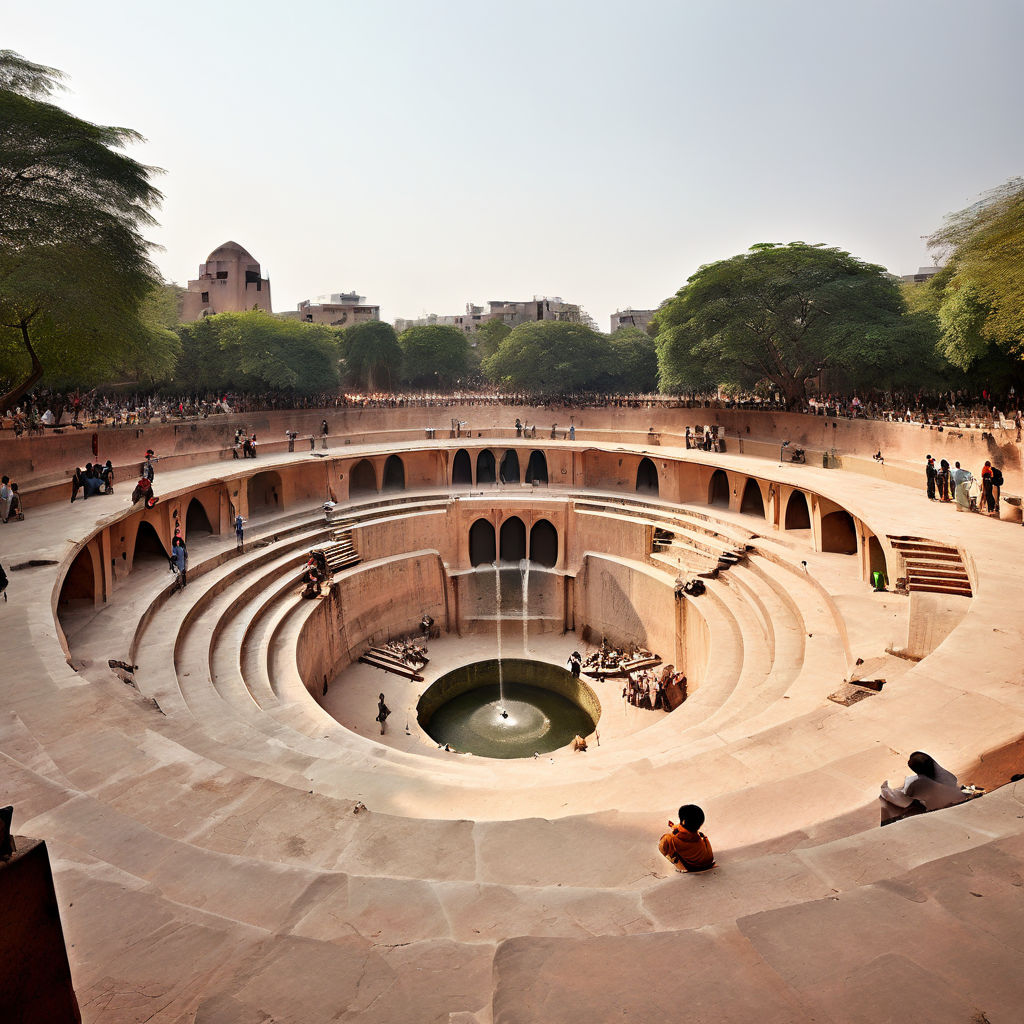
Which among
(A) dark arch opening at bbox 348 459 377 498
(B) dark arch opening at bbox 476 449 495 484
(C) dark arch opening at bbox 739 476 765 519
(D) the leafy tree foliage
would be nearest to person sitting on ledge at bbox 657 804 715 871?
(C) dark arch opening at bbox 739 476 765 519

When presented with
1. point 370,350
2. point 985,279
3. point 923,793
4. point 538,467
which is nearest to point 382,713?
point 923,793

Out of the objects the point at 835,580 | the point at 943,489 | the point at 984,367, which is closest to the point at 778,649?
Result: the point at 835,580

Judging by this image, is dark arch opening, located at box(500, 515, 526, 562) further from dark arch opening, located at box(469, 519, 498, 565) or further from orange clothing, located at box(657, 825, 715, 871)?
orange clothing, located at box(657, 825, 715, 871)

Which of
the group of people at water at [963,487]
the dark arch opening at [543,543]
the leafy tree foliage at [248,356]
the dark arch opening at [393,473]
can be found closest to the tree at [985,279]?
the group of people at water at [963,487]

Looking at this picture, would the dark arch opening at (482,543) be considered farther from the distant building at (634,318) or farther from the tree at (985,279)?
the distant building at (634,318)

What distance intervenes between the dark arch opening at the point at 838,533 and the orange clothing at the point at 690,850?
1547 centimetres

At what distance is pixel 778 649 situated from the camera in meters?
13.7

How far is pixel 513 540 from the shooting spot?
27672 millimetres

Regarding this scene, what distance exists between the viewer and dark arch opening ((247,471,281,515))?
26469mm

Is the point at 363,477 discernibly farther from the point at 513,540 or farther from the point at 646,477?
the point at 646,477

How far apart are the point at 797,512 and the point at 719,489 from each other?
5.75 m

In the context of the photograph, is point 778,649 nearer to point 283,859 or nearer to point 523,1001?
point 283,859

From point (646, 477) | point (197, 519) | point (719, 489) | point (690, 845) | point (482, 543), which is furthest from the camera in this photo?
point (646, 477)

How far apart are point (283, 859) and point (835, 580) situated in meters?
13.7
